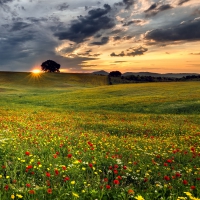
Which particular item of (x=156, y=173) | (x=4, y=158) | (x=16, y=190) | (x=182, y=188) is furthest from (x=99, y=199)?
(x=4, y=158)

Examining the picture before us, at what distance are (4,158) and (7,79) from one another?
11001 cm

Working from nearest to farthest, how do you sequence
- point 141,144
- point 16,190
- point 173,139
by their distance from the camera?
point 16,190 < point 141,144 < point 173,139

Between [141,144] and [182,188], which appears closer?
[182,188]

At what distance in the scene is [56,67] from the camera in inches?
6166

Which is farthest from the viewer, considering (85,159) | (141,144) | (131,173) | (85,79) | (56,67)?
(56,67)

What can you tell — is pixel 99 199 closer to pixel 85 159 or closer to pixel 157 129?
pixel 85 159

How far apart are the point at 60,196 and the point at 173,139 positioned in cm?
1039

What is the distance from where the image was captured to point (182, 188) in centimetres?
→ 640

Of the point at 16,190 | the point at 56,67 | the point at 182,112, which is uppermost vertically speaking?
the point at 56,67

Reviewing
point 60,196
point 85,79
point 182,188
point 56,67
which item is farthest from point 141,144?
point 56,67

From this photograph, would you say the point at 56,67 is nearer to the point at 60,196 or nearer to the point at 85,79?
the point at 85,79

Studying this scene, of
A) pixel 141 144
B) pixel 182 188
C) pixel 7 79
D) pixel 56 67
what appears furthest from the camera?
pixel 56 67

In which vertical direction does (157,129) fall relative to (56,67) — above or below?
below

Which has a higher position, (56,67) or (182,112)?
(56,67)
